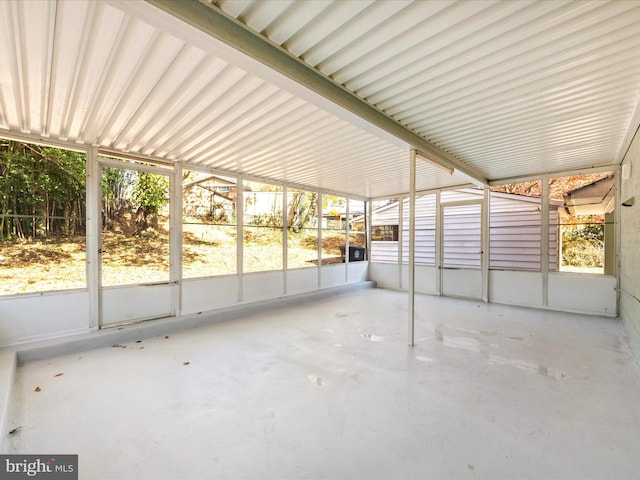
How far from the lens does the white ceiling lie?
1.74 metres

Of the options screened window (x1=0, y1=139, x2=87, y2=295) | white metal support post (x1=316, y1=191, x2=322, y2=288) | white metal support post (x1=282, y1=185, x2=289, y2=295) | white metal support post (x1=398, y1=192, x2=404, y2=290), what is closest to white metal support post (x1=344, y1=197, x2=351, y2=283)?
white metal support post (x1=316, y1=191, x2=322, y2=288)

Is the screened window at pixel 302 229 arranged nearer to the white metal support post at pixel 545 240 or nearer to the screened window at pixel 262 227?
the screened window at pixel 262 227

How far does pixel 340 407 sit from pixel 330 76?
2792 millimetres

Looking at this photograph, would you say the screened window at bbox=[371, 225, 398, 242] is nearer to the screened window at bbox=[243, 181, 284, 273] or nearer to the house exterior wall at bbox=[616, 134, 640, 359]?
the screened window at bbox=[243, 181, 284, 273]

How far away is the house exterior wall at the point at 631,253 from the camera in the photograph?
138 inches

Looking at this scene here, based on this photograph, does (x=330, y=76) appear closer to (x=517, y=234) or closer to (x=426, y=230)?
(x=517, y=234)

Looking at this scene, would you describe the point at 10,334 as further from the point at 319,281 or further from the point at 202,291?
the point at 319,281

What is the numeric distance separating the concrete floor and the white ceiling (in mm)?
2619

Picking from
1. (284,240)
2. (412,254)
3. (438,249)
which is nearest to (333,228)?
(284,240)

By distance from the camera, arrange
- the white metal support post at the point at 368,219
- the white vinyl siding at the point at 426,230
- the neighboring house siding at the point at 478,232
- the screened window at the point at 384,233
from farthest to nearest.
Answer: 1. the white metal support post at the point at 368,219
2. the screened window at the point at 384,233
3. the white vinyl siding at the point at 426,230
4. the neighboring house siding at the point at 478,232

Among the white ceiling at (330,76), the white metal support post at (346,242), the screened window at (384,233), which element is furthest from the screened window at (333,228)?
the white ceiling at (330,76)

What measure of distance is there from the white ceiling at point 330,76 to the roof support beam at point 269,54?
0.04m

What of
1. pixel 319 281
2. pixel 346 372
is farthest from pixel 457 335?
pixel 319 281

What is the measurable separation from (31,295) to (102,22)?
3503 mm
